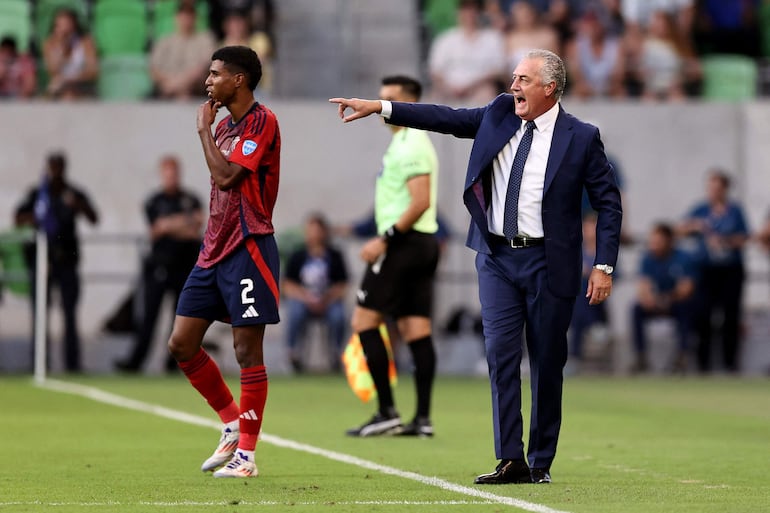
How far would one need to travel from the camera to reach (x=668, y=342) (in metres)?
20.3

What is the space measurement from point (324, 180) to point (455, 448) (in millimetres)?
11750

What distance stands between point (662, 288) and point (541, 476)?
12317mm

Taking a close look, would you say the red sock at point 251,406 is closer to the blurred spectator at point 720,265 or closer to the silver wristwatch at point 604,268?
the silver wristwatch at point 604,268

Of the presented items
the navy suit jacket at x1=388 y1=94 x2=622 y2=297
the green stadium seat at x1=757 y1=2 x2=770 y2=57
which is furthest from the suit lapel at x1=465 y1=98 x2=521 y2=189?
the green stadium seat at x1=757 y1=2 x2=770 y2=57

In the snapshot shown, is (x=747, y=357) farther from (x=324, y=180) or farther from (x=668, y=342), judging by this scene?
(x=324, y=180)

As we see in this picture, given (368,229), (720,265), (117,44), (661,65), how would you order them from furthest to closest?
1. (661,65)
2. (117,44)
3. (720,265)
4. (368,229)

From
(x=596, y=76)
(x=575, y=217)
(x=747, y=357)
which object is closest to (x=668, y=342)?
(x=747, y=357)

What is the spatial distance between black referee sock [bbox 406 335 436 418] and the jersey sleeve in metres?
3.15

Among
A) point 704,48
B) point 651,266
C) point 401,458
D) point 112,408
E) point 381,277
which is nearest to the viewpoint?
point 401,458

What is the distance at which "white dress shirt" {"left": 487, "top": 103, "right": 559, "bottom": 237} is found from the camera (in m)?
7.68

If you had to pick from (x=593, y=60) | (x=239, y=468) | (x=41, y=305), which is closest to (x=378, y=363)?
(x=239, y=468)

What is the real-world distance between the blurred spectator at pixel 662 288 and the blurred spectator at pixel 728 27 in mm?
4144

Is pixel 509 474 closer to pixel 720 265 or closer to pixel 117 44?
pixel 720 265

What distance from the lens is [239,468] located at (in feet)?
26.1
